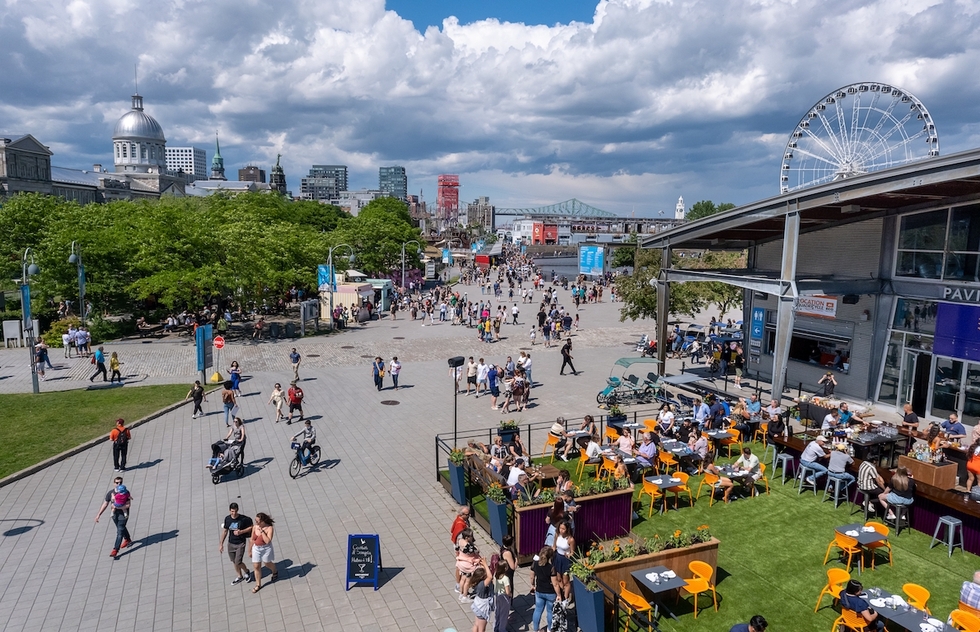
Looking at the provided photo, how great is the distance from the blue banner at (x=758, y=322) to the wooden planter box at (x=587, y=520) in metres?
16.2

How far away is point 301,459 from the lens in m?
15.1

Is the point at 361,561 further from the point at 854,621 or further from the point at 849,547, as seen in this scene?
the point at 849,547

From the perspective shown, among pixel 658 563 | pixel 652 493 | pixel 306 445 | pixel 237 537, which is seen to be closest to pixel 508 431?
pixel 652 493

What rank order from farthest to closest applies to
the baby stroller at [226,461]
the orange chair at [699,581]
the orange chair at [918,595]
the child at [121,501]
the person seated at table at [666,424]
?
the person seated at table at [666,424] < the baby stroller at [226,461] < the child at [121,501] < the orange chair at [699,581] < the orange chair at [918,595]

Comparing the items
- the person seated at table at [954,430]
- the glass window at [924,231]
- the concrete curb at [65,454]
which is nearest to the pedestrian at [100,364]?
the concrete curb at [65,454]

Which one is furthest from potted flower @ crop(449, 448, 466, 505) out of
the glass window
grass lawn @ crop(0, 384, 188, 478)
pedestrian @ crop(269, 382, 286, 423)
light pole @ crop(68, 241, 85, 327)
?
light pole @ crop(68, 241, 85, 327)

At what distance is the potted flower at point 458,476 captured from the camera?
43.5ft

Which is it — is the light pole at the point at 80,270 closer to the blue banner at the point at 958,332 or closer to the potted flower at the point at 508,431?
the potted flower at the point at 508,431

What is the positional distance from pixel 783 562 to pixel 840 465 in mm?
3242

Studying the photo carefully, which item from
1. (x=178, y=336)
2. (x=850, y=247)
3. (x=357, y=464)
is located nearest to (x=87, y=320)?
(x=178, y=336)

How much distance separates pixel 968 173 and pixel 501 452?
12009mm

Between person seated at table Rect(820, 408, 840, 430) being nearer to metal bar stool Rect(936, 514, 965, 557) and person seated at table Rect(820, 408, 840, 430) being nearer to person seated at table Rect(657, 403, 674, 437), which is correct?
person seated at table Rect(657, 403, 674, 437)

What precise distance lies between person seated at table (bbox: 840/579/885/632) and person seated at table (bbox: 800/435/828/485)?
568 centimetres

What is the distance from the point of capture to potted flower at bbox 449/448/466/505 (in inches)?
522
